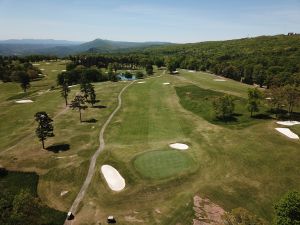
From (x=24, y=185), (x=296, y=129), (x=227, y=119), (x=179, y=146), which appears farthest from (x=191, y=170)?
(x=227, y=119)

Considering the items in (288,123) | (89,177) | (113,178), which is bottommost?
(89,177)

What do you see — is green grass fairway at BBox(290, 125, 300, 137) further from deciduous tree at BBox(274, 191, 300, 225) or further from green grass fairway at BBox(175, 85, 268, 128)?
deciduous tree at BBox(274, 191, 300, 225)

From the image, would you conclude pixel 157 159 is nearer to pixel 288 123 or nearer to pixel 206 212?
pixel 206 212

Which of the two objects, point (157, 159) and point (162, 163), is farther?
point (157, 159)

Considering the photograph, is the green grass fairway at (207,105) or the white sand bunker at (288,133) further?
the green grass fairway at (207,105)

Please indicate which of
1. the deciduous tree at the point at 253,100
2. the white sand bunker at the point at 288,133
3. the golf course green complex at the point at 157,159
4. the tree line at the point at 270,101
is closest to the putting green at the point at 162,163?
the golf course green complex at the point at 157,159

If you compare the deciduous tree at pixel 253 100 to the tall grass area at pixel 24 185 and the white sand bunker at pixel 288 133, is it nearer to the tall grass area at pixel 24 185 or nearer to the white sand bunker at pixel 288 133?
the white sand bunker at pixel 288 133

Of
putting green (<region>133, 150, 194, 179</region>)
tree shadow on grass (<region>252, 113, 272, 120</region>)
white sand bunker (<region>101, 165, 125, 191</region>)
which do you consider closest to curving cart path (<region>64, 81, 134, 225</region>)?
white sand bunker (<region>101, 165, 125, 191</region>)
